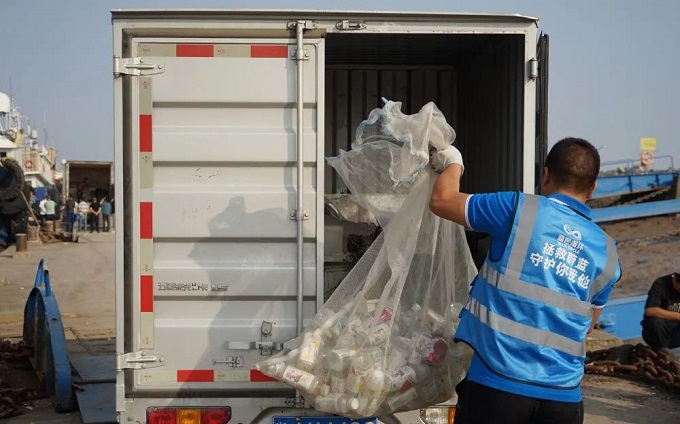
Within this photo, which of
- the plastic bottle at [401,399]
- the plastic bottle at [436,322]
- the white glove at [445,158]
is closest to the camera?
the white glove at [445,158]

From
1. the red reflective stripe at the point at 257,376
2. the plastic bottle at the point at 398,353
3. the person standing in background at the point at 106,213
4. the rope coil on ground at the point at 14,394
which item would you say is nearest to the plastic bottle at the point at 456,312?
the plastic bottle at the point at 398,353

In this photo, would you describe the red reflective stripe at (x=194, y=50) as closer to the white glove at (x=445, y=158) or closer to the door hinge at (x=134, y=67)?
the door hinge at (x=134, y=67)

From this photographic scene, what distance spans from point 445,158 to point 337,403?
3.76ft

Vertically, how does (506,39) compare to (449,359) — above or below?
above

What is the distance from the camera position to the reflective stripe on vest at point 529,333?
9.59ft

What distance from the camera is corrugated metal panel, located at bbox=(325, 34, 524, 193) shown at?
14.8 feet

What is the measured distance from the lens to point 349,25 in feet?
12.5

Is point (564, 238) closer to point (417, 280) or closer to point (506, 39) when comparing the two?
point (417, 280)

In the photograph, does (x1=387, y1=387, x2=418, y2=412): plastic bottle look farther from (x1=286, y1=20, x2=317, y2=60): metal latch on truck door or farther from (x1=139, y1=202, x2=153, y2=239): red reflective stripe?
(x1=286, y1=20, x2=317, y2=60): metal latch on truck door

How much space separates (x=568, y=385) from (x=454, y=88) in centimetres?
386

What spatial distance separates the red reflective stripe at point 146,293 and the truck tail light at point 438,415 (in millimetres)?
1446

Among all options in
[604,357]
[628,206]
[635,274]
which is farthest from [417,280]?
[635,274]

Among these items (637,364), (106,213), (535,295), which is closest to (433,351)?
(535,295)

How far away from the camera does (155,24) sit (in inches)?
148
